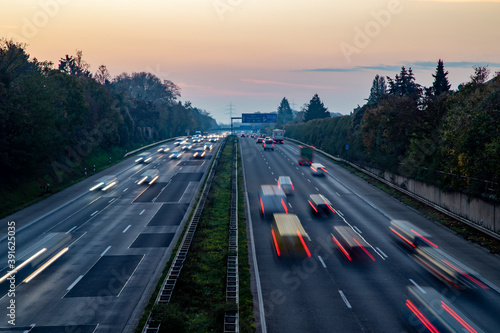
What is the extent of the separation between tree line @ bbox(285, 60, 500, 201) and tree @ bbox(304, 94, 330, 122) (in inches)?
4015

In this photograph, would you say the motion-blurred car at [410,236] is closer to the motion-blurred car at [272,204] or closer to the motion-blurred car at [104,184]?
the motion-blurred car at [272,204]

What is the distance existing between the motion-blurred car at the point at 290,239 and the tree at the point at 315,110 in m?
158

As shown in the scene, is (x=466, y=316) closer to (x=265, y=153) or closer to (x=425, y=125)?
(x=425, y=125)

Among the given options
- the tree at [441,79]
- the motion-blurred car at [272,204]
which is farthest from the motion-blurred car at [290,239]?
the tree at [441,79]

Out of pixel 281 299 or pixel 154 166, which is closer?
pixel 281 299

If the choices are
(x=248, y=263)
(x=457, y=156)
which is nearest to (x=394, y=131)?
(x=457, y=156)

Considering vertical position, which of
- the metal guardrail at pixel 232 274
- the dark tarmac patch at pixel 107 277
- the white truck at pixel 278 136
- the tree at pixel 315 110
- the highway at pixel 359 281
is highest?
the tree at pixel 315 110

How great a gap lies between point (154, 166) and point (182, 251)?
47775 millimetres

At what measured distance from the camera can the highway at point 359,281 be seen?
1716cm

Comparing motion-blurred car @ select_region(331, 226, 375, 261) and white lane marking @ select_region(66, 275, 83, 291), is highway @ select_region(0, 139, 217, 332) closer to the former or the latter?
white lane marking @ select_region(66, 275, 83, 291)

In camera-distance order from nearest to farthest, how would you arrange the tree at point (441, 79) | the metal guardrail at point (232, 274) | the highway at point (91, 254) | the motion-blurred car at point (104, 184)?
1. the metal guardrail at point (232, 274)
2. the highway at point (91, 254)
3. the motion-blurred car at point (104, 184)
4. the tree at point (441, 79)

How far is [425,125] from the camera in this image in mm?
47438

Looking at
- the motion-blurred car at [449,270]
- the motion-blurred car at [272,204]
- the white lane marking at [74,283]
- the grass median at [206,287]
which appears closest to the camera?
the grass median at [206,287]

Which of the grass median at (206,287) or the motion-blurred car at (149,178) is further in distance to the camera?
the motion-blurred car at (149,178)
